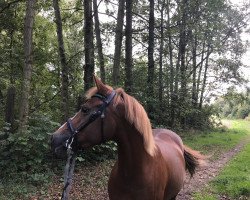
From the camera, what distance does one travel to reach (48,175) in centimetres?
814

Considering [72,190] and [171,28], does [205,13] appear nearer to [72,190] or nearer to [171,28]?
[171,28]

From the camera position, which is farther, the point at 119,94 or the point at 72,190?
the point at 72,190

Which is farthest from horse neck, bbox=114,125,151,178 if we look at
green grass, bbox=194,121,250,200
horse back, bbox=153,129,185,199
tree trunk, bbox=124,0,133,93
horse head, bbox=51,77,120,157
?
tree trunk, bbox=124,0,133,93

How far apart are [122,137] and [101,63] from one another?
11.1 meters

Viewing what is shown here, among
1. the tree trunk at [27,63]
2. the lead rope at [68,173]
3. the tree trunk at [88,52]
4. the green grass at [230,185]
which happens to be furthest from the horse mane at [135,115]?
the tree trunk at [88,52]

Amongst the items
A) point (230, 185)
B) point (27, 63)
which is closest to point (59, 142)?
point (27, 63)

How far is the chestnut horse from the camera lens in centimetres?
340

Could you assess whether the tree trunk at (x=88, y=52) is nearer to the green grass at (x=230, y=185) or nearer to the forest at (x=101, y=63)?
the forest at (x=101, y=63)

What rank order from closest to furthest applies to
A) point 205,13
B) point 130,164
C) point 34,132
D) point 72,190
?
1. point 130,164
2. point 72,190
3. point 34,132
4. point 205,13

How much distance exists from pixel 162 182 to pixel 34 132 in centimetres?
515

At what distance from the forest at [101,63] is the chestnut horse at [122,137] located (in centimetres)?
470

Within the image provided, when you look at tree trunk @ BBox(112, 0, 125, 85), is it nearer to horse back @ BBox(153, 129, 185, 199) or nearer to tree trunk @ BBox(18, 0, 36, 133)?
tree trunk @ BBox(18, 0, 36, 133)

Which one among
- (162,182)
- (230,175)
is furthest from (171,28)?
(162,182)

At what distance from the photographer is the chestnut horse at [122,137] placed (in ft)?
11.1
